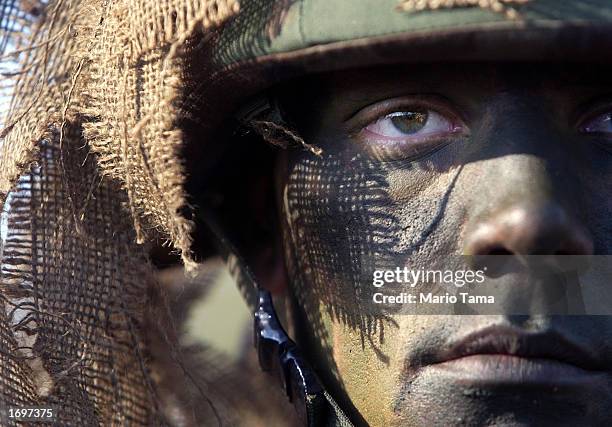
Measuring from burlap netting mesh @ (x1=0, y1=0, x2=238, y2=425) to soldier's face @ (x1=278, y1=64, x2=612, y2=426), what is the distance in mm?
227

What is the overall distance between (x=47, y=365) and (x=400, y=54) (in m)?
0.70

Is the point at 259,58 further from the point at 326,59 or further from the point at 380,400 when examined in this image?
the point at 380,400

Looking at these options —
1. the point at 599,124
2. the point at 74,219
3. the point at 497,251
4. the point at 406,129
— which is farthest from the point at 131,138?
the point at 599,124

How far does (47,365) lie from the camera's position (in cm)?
128

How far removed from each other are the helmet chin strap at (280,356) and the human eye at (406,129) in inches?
13.1

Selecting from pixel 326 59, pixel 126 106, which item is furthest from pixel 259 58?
pixel 126 106

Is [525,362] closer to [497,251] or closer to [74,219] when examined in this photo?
[497,251]

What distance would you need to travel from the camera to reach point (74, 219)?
51.2 inches

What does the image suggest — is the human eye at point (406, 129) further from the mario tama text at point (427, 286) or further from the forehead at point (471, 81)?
the mario tama text at point (427, 286)

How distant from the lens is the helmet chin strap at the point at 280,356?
1.21 m

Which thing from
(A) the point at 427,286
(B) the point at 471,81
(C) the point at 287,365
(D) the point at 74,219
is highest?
(B) the point at 471,81

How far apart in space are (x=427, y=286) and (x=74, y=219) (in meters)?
0.56

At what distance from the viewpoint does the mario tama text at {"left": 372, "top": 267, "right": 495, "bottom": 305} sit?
1.02 m

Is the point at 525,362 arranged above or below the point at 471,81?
below
